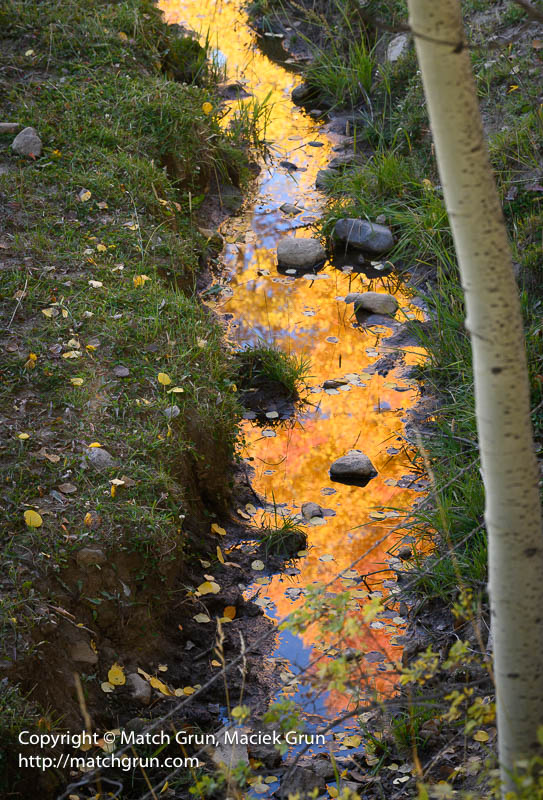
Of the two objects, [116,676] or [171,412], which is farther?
[171,412]

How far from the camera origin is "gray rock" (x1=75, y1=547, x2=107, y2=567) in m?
2.61

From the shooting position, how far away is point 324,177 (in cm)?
578

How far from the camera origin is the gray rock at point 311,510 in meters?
3.44

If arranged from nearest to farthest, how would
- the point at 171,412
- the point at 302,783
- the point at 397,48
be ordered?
the point at 302,783 → the point at 171,412 → the point at 397,48

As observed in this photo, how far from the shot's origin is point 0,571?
8.14 ft

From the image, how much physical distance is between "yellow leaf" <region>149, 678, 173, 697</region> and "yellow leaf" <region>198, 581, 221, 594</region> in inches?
17.7

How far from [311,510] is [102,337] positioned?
49.1 inches

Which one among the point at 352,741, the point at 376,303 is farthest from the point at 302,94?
the point at 352,741

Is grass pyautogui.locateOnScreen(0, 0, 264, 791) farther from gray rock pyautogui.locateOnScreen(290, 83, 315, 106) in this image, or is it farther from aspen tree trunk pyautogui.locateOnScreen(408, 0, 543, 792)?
aspen tree trunk pyautogui.locateOnScreen(408, 0, 543, 792)

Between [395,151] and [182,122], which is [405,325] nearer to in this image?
[395,151]

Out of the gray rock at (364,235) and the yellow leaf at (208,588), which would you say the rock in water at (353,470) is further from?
the gray rock at (364,235)

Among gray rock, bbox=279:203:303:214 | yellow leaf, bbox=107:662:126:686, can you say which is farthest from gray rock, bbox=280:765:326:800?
gray rock, bbox=279:203:303:214

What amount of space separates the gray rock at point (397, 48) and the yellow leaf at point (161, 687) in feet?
17.8

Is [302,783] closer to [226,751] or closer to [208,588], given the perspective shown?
[226,751]
